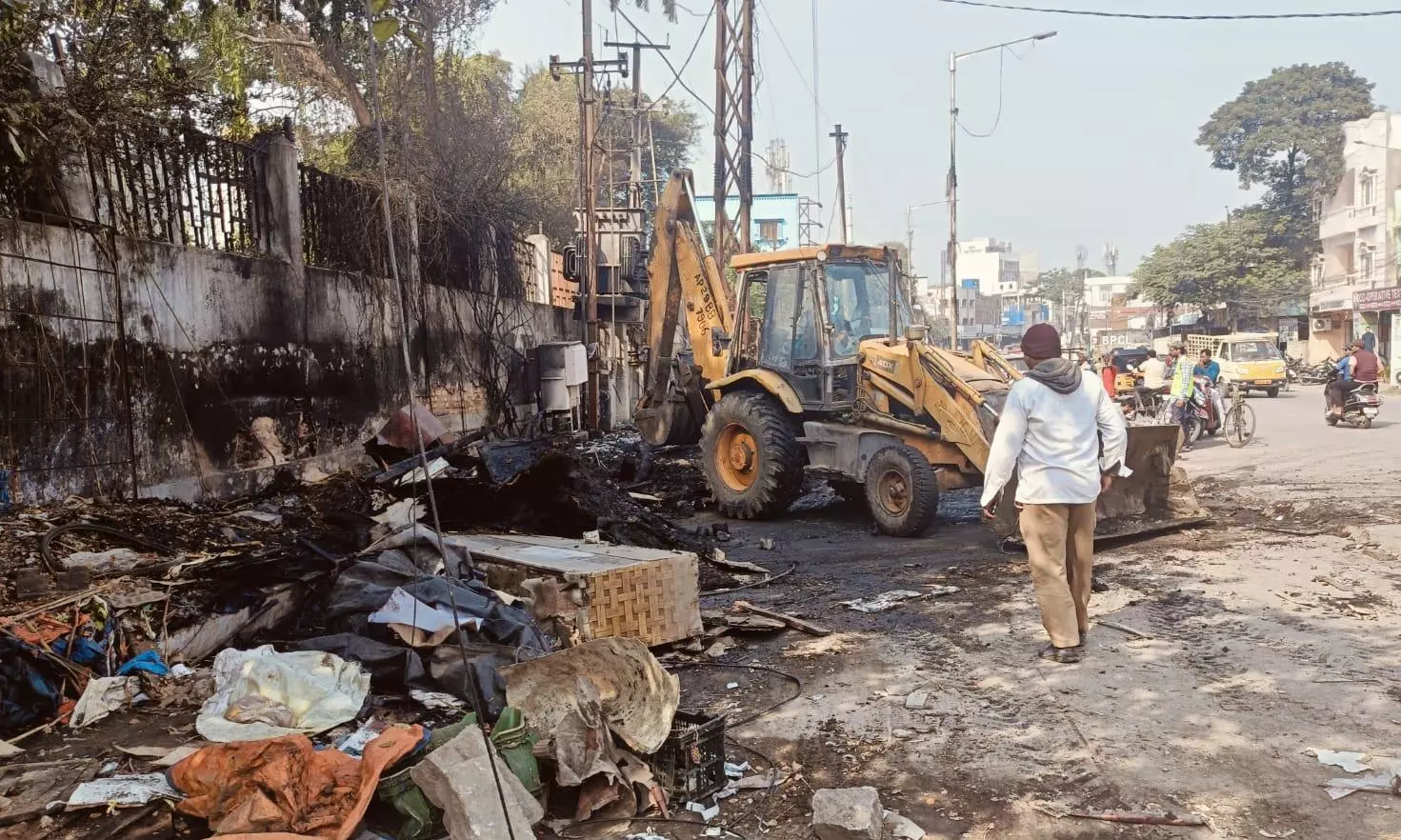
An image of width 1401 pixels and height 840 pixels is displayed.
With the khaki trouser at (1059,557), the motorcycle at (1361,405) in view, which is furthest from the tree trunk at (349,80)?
the motorcycle at (1361,405)

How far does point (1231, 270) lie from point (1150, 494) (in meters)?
40.2

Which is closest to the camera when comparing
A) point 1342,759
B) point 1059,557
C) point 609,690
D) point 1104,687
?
point 1342,759

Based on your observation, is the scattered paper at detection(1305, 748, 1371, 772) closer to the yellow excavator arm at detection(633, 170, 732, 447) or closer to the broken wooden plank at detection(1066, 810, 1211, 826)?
the broken wooden plank at detection(1066, 810, 1211, 826)

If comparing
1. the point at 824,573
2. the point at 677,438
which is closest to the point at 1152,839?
the point at 824,573

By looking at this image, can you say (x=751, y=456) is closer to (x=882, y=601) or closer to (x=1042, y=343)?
(x=882, y=601)

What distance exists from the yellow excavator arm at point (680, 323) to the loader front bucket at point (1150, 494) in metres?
4.53

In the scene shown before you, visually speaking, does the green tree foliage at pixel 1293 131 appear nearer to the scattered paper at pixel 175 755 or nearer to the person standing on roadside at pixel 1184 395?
the person standing on roadside at pixel 1184 395

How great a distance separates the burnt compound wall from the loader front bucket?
22.0ft

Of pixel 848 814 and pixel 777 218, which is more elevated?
pixel 777 218

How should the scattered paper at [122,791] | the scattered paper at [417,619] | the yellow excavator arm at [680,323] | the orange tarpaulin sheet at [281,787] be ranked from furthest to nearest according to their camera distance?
the yellow excavator arm at [680,323], the scattered paper at [417,619], the scattered paper at [122,791], the orange tarpaulin sheet at [281,787]

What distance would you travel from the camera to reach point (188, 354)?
8320mm

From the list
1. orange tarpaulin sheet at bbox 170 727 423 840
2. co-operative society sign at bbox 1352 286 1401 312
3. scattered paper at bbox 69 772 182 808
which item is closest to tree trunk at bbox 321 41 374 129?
scattered paper at bbox 69 772 182 808

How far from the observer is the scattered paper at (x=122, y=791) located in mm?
3186

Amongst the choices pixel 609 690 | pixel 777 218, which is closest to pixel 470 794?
pixel 609 690
